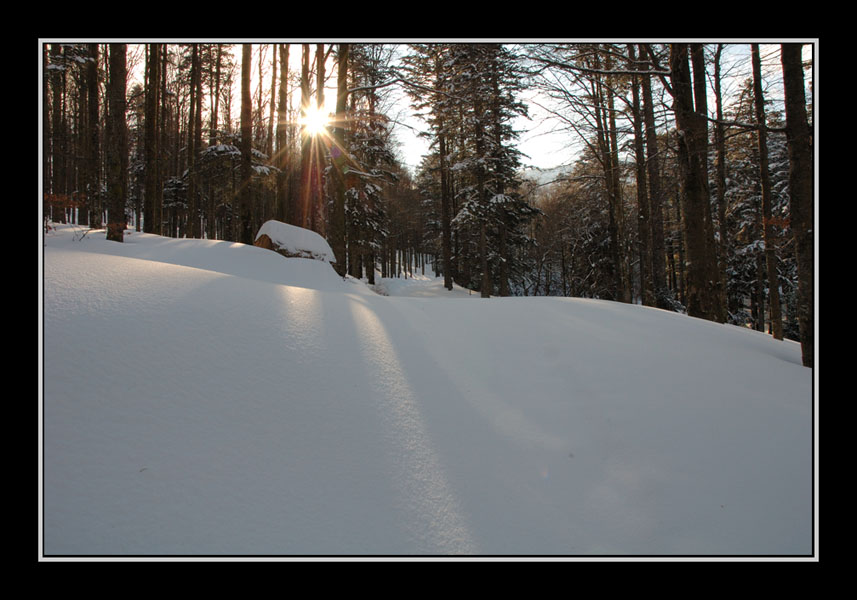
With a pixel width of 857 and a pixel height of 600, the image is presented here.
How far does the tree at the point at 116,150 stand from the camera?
7301mm

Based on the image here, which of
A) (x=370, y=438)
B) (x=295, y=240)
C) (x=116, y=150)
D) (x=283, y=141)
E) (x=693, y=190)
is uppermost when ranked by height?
(x=283, y=141)

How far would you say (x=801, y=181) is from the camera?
407 cm

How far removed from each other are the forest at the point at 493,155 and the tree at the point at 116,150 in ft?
0.11

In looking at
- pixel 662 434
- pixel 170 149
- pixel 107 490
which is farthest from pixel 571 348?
pixel 170 149

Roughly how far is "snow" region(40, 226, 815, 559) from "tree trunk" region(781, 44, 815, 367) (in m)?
0.73

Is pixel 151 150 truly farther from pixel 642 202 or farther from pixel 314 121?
pixel 642 202

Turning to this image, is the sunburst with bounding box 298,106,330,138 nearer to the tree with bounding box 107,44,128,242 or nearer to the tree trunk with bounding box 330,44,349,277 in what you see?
the tree trunk with bounding box 330,44,349,277

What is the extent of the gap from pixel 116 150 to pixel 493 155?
14.1 metres

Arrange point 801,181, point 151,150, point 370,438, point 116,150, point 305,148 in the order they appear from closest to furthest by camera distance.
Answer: point 370,438 < point 801,181 < point 116,150 < point 151,150 < point 305,148

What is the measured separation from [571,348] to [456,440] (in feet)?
6.74

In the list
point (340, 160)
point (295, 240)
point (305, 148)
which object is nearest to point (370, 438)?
point (295, 240)

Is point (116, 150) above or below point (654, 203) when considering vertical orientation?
above

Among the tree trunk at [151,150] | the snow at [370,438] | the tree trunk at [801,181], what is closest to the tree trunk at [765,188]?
the tree trunk at [801,181]
